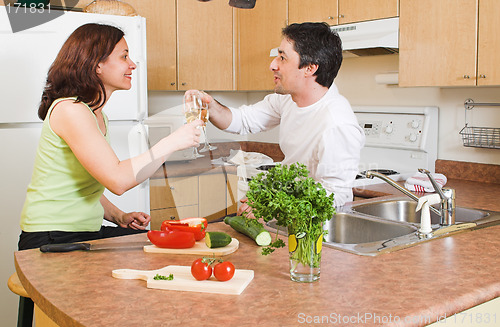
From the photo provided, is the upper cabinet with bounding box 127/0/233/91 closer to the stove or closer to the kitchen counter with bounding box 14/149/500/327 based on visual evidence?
the stove

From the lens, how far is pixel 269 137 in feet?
14.9

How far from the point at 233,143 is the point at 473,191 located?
2.29 metres

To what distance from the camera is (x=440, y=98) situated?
10.5 ft

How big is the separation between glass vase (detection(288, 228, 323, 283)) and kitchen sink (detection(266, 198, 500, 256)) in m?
0.26

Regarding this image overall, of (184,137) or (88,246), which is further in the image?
(184,137)

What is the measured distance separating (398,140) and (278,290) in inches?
90.4

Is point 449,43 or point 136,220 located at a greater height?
point 449,43

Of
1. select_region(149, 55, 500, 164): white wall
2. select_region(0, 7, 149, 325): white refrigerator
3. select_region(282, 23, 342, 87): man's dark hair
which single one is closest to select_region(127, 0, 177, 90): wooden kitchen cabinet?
select_region(149, 55, 500, 164): white wall

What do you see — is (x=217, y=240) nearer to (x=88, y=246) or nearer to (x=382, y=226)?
(x=88, y=246)

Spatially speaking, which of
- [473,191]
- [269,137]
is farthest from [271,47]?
[473,191]

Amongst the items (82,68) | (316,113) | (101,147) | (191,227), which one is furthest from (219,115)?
(191,227)

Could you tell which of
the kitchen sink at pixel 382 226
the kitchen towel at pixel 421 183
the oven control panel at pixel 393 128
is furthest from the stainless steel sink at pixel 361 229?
the oven control panel at pixel 393 128

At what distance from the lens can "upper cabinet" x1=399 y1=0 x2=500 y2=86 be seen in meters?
2.56

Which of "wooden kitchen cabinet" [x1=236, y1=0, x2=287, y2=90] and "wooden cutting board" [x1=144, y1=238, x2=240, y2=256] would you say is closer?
"wooden cutting board" [x1=144, y1=238, x2=240, y2=256]
